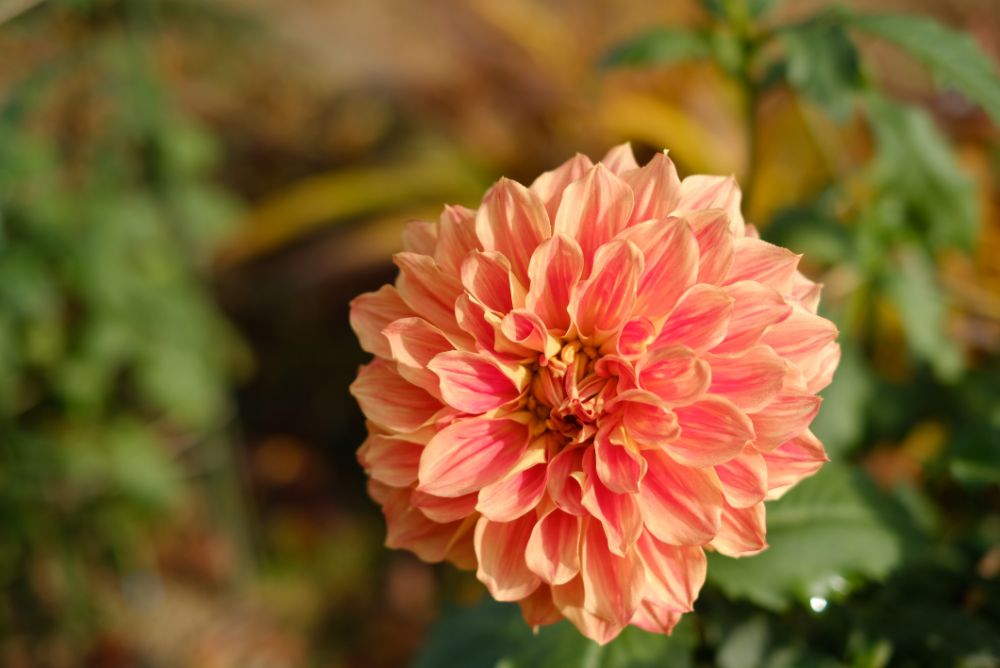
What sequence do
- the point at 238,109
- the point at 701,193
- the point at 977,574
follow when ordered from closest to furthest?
the point at 701,193 → the point at 977,574 → the point at 238,109

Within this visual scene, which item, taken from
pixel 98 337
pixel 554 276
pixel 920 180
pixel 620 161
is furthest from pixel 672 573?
pixel 98 337

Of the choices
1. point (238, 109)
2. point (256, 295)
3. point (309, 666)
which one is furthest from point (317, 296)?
point (309, 666)

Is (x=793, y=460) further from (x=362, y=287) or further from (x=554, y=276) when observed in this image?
(x=362, y=287)

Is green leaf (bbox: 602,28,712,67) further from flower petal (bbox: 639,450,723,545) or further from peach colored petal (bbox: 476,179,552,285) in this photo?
flower petal (bbox: 639,450,723,545)

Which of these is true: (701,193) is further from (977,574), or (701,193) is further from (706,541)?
(977,574)

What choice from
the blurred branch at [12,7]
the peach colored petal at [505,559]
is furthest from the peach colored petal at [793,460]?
the blurred branch at [12,7]

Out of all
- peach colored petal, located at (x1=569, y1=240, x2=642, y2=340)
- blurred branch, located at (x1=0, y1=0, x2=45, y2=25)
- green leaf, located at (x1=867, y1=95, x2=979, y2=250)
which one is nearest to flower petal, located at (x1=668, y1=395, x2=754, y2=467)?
peach colored petal, located at (x1=569, y1=240, x2=642, y2=340)
